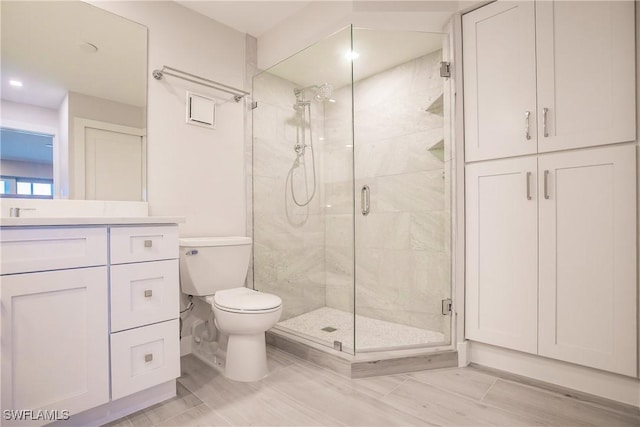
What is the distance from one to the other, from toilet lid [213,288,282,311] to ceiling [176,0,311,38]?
1920 mm

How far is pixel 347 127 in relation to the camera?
2490 millimetres

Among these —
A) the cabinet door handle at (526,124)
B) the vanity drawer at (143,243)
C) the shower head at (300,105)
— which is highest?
the shower head at (300,105)

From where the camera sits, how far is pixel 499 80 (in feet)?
5.82

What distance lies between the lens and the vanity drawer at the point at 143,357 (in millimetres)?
1324

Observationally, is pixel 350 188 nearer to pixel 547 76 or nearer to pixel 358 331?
pixel 358 331

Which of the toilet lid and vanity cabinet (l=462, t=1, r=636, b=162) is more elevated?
vanity cabinet (l=462, t=1, r=636, b=162)

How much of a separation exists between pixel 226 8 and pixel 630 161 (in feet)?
8.18

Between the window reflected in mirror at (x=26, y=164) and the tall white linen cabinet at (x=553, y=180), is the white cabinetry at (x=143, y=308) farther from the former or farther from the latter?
the tall white linen cabinet at (x=553, y=180)

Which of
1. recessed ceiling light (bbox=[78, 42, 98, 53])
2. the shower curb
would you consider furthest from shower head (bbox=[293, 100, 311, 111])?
the shower curb

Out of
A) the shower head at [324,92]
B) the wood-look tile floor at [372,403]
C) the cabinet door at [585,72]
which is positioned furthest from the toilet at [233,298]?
the cabinet door at [585,72]

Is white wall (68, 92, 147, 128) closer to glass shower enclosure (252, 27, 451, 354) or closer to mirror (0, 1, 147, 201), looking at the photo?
mirror (0, 1, 147, 201)

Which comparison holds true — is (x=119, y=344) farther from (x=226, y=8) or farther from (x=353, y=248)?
(x=226, y=8)

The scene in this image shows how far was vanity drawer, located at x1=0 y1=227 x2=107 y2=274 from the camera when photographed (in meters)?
1.10

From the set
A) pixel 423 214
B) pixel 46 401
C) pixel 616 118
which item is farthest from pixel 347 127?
pixel 46 401
